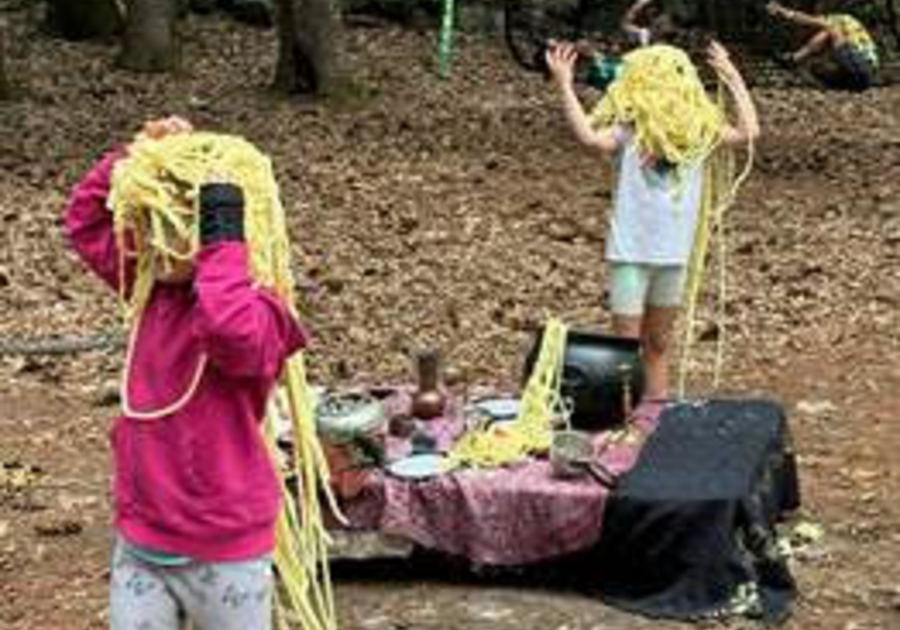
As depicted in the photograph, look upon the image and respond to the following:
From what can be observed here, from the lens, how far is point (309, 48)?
1520 cm

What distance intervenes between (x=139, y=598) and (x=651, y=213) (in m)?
3.19

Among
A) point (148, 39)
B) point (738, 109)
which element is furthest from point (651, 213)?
point (148, 39)

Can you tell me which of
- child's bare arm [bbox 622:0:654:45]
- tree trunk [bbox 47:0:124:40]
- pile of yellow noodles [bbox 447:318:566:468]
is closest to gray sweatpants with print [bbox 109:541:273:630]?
pile of yellow noodles [bbox 447:318:566:468]

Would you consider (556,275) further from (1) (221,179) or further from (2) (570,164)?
(1) (221,179)

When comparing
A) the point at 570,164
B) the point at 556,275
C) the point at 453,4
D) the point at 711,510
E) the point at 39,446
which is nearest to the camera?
the point at 711,510

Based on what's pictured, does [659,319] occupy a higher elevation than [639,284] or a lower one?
lower

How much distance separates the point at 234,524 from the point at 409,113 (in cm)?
1161

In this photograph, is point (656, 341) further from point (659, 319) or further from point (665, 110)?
point (665, 110)

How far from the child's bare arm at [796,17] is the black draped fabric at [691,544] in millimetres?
8431

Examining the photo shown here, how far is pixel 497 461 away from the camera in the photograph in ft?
18.3

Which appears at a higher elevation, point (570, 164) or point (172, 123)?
point (172, 123)

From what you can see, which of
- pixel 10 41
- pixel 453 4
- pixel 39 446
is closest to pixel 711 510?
pixel 39 446

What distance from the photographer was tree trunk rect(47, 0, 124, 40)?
18047mm

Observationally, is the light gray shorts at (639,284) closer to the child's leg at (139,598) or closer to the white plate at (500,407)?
the white plate at (500,407)
